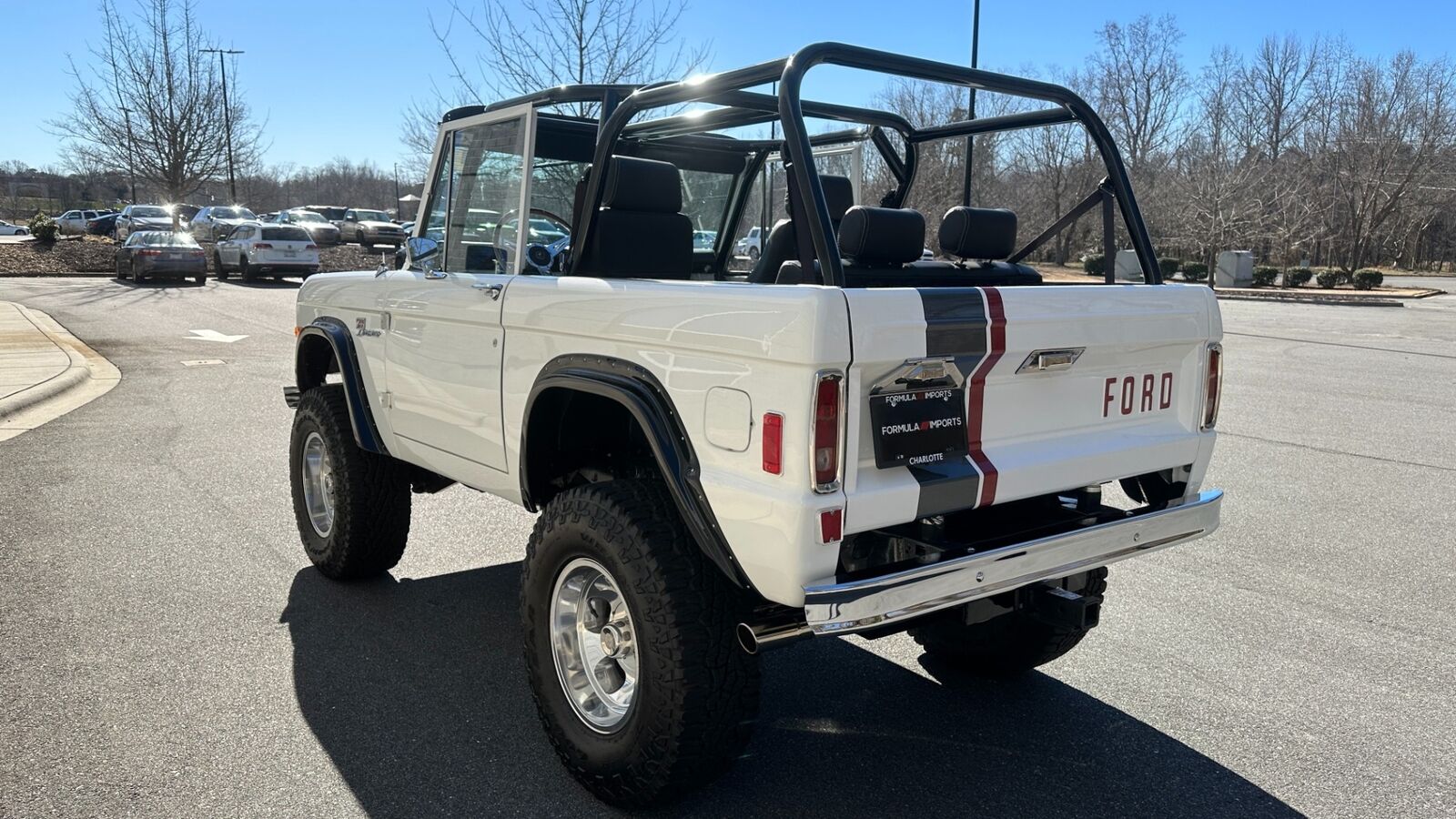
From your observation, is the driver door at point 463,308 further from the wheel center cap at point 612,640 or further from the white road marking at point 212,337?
the white road marking at point 212,337

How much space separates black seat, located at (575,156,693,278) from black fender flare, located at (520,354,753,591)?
53 centimetres

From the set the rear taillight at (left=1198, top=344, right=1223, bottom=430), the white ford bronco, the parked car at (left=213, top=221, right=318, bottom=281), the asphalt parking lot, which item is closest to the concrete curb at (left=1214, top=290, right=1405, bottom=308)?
the asphalt parking lot

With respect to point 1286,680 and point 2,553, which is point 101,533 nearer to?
point 2,553

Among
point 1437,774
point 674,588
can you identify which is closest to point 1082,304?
point 674,588

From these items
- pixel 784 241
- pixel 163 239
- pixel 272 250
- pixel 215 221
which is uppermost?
pixel 215 221

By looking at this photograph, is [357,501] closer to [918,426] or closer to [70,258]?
[918,426]

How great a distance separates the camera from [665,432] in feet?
9.62

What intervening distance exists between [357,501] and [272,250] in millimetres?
26231

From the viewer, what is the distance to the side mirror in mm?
4395

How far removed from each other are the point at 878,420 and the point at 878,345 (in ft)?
0.69

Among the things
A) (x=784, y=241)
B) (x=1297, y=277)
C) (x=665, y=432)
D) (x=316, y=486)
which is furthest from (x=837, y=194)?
(x=1297, y=277)

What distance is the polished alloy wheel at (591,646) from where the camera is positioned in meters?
3.21

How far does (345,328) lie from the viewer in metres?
5.00

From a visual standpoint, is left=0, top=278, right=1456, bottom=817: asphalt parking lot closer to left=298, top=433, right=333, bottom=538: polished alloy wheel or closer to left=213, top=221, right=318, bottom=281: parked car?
left=298, top=433, right=333, bottom=538: polished alloy wheel
